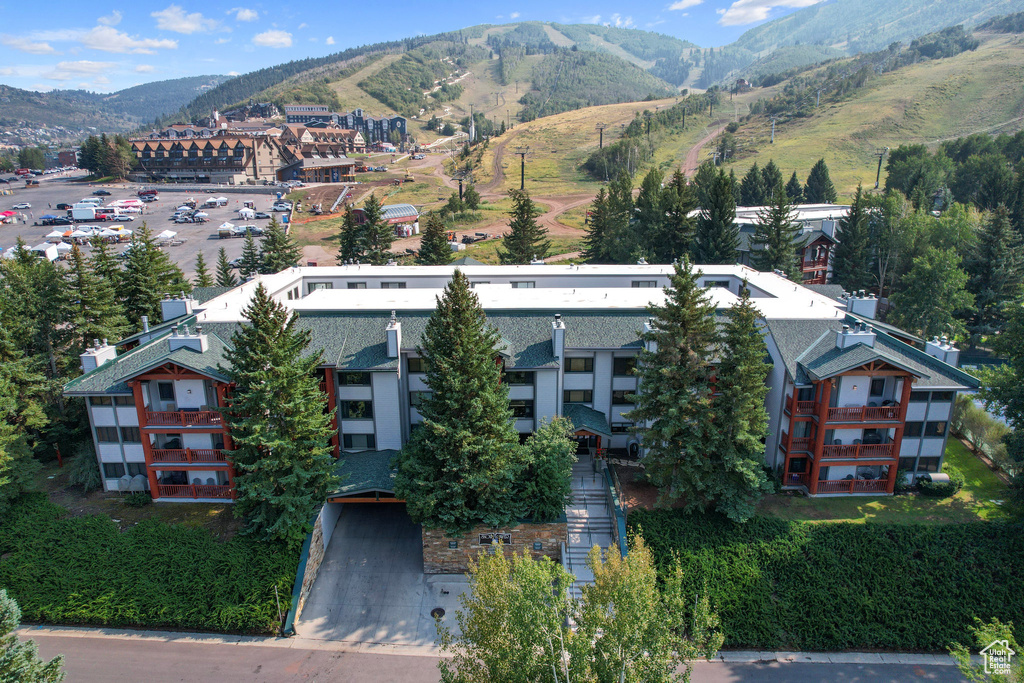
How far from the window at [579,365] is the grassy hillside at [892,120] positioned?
122935 millimetres

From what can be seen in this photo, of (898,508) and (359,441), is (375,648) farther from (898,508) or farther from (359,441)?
(898,508)

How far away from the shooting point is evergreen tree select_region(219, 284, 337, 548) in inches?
1236

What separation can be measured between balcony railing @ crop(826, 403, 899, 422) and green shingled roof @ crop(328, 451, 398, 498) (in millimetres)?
27014

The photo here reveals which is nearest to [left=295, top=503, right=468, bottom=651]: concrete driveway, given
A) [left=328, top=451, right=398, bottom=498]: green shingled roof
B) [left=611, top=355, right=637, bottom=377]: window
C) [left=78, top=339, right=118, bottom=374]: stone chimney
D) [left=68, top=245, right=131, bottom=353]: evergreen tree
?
[left=328, top=451, right=398, bottom=498]: green shingled roof

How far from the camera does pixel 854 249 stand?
71.9m

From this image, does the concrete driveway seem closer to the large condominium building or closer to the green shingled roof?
the large condominium building

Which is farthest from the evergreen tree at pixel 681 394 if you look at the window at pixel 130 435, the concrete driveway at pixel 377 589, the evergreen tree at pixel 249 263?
the evergreen tree at pixel 249 263

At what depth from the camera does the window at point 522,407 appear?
3869cm

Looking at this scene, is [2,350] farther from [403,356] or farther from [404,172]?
[404,172]

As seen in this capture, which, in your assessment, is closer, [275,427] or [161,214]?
[275,427]

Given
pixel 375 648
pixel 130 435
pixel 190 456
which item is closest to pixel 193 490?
pixel 190 456

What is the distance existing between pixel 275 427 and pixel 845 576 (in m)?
32.2

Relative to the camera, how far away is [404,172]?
6929 inches

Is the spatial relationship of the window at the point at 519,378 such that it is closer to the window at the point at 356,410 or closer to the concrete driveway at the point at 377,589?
the window at the point at 356,410
